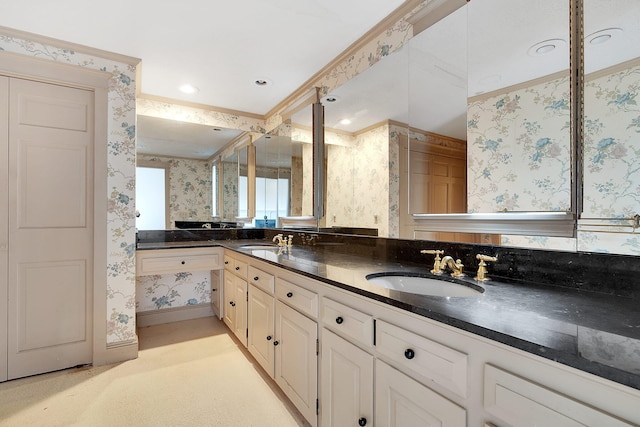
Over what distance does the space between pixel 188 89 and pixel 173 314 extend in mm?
2221

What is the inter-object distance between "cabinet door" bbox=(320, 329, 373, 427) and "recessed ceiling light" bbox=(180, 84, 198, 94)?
2.46 m

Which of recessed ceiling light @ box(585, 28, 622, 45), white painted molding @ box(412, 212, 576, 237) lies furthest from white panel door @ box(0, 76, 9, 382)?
recessed ceiling light @ box(585, 28, 622, 45)

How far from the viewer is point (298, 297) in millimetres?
1527

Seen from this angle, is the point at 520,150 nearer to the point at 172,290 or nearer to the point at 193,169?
the point at 193,169

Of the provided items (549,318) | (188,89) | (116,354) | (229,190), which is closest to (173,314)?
(116,354)

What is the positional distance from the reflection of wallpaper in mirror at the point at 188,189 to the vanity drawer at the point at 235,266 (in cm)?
74

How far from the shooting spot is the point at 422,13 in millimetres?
1653

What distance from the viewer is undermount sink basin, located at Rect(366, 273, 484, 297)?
1.27m

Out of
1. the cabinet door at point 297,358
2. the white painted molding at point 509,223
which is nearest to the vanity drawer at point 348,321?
the cabinet door at point 297,358

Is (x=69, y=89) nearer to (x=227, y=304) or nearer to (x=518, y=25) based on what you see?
(x=227, y=304)

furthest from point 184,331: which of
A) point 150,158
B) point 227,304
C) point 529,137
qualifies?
point 529,137

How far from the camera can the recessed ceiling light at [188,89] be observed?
2.71 metres

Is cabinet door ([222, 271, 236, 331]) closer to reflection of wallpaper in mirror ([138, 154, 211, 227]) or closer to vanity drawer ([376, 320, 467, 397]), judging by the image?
reflection of wallpaper in mirror ([138, 154, 211, 227])

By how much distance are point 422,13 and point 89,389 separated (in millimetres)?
3023
